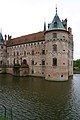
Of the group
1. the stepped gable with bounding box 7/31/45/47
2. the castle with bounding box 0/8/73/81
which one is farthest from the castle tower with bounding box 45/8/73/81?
the stepped gable with bounding box 7/31/45/47

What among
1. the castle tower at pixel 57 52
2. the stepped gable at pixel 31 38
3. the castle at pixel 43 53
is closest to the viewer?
the castle tower at pixel 57 52

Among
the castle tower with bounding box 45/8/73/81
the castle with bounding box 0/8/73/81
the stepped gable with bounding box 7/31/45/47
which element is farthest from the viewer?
the stepped gable with bounding box 7/31/45/47

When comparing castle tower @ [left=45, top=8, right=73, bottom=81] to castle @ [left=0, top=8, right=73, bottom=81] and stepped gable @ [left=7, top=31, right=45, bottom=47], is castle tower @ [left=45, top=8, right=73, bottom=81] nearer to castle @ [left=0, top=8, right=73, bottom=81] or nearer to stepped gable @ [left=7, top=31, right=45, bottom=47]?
castle @ [left=0, top=8, right=73, bottom=81]

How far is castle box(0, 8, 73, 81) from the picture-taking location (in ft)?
147

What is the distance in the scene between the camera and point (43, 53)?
53.6m

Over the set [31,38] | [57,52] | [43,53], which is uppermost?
[31,38]

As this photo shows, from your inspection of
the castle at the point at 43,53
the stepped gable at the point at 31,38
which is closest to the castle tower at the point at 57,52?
the castle at the point at 43,53

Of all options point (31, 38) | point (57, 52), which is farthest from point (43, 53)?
point (57, 52)

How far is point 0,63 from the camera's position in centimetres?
7000

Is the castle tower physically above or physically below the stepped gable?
below

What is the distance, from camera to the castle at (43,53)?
4491 cm

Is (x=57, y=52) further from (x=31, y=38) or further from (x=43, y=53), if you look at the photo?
(x=31, y=38)

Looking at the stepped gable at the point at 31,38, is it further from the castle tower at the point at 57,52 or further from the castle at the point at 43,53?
the castle tower at the point at 57,52

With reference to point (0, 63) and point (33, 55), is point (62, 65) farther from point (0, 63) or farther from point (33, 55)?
point (0, 63)
